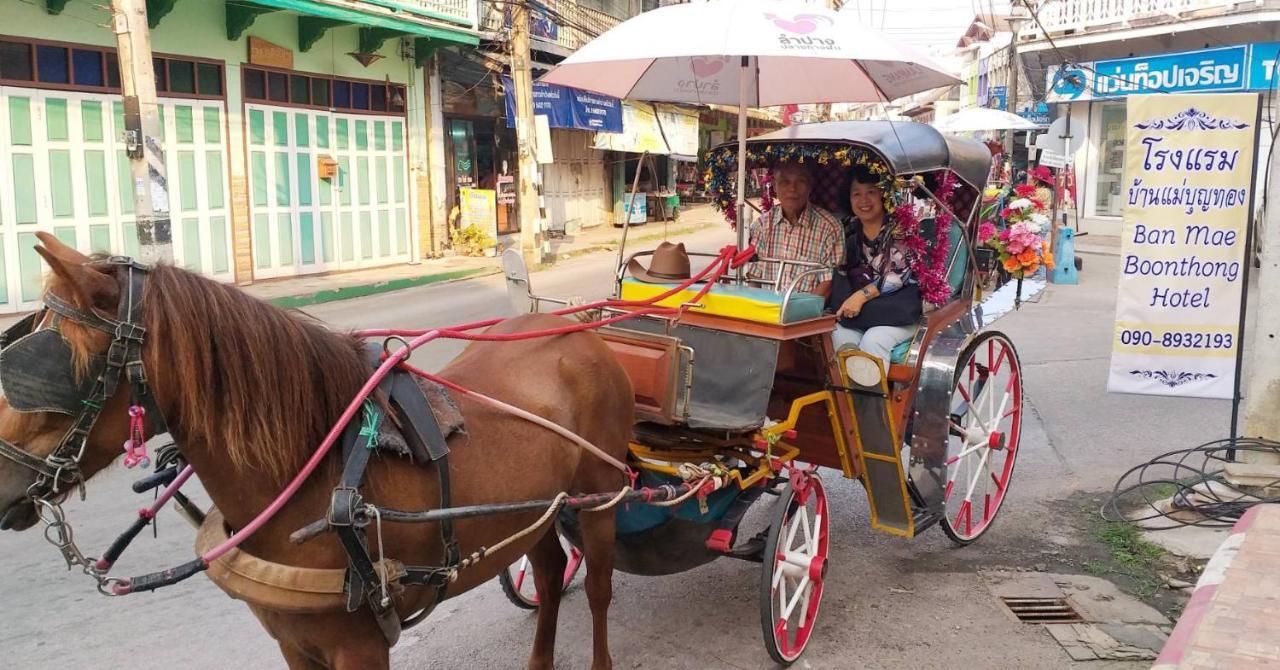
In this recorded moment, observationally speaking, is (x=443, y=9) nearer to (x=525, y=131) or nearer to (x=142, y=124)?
(x=525, y=131)

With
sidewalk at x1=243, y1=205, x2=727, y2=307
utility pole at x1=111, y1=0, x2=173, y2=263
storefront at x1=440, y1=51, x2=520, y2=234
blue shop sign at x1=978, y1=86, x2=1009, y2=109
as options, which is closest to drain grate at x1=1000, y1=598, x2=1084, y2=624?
sidewalk at x1=243, y1=205, x2=727, y2=307

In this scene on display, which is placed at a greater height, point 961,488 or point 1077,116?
point 1077,116

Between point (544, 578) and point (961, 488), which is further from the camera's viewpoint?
point (961, 488)

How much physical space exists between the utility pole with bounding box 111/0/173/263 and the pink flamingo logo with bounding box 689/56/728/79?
22.6 feet

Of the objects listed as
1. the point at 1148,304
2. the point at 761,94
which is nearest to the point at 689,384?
the point at 761,94

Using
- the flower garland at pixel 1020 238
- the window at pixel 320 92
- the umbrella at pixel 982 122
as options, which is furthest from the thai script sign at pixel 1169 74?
the flower garland at pixel 1020 238

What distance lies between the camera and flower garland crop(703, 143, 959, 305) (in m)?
4.49

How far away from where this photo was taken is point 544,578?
12.1ft

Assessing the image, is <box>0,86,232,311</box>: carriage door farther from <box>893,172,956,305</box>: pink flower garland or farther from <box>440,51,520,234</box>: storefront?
<box>893,172,956,305</box>: pink flower garland

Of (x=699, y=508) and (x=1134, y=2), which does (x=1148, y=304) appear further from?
(x=1134, y=2)

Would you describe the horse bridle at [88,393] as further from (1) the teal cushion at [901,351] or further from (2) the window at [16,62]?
(2) the window at [16,62]

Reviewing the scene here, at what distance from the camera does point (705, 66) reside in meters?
5.47

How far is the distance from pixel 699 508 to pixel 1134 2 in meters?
24.1

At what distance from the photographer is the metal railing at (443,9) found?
15655 millimetres
